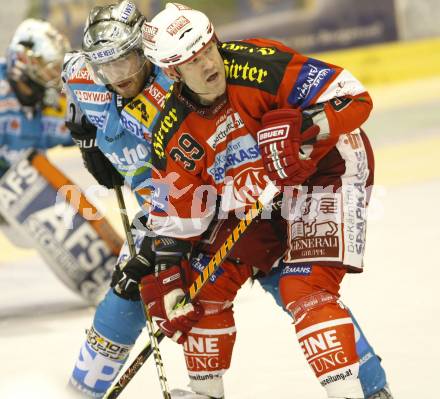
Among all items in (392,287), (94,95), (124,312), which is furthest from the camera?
(392,287)

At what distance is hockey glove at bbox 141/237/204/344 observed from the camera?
10.4ft

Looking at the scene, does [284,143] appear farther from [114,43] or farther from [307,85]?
[114,43]

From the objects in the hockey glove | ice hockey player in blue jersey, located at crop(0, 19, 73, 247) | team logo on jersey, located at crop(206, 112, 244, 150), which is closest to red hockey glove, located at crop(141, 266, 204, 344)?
the hockey glove

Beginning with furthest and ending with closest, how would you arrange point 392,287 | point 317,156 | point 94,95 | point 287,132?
point 392,287 → point 94,95 → point 317,156 → point 287,132

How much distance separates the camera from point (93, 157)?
151 inches

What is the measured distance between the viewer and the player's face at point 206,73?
9.66 feet

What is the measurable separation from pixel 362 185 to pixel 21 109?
263cm

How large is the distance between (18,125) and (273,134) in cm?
273

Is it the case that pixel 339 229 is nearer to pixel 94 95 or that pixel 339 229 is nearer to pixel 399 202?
pixel 94 95

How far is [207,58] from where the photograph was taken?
295cm

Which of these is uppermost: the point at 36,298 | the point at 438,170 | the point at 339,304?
the point at 339,304

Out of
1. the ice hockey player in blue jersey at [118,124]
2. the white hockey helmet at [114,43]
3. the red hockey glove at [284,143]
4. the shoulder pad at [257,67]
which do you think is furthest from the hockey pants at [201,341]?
the white hockey helmet at [114,43]

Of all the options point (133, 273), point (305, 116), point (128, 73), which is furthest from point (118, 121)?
point (305, 116)

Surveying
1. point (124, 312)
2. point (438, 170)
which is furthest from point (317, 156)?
point (438, 170)
